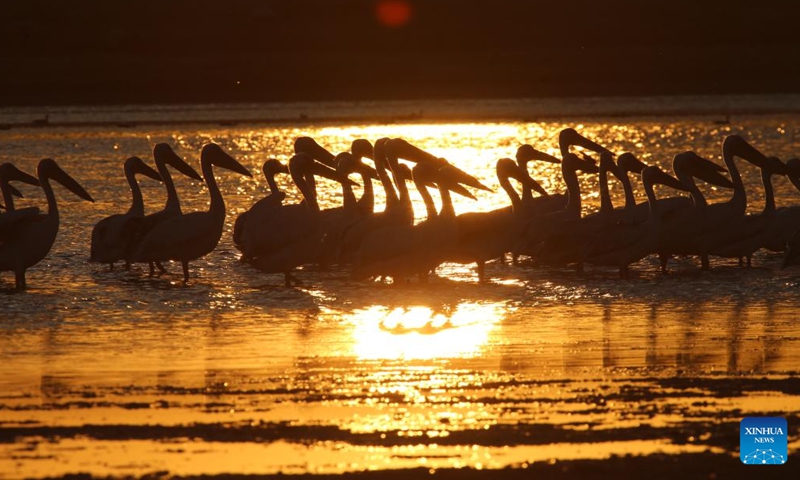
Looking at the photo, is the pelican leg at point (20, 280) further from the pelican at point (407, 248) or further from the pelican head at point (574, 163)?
the pelican head at point (574, 163)

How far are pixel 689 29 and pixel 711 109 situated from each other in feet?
81.2

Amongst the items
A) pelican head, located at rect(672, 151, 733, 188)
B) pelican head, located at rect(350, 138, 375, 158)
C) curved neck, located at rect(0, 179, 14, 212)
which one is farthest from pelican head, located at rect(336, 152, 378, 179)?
curved neck, located at rect(0, 179, 14, 212)

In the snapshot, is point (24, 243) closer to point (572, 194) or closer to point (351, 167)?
point (351, 167)

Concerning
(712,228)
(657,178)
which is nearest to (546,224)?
(657,178)

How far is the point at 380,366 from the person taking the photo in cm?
884

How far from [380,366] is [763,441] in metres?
2.78

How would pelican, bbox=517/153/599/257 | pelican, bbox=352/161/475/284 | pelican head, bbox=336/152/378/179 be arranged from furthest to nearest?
pelican head, bbox=336/152/378/179, pelican, bbox=517/153/599/257, pelican, bbox=352/161/475/284

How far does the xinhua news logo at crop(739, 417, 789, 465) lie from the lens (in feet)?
21.1

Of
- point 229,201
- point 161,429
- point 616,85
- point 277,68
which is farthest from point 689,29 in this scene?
point 161,429

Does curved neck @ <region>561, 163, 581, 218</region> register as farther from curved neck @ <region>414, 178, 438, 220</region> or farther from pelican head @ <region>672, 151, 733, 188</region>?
curved neck @ <region>414, 178, 438, 220</region>

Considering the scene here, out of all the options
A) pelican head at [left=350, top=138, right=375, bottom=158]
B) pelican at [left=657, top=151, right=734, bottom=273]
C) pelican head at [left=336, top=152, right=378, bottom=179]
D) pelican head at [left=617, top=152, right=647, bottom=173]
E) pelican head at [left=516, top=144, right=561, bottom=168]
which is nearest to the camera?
pelican at [left=657, top=151, right=734, bottom=273]

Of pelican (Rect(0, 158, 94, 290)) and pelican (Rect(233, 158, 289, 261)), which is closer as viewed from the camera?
pelican (Rect(0, 158, 94, 290))

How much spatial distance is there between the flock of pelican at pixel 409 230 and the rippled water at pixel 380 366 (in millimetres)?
213

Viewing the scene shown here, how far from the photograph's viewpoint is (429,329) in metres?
10.4
